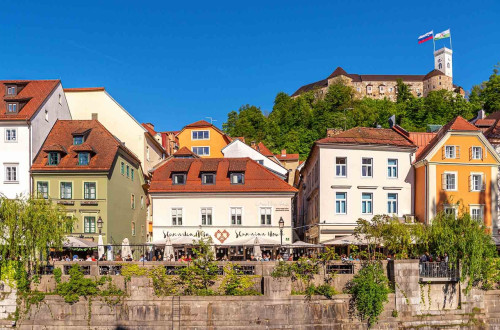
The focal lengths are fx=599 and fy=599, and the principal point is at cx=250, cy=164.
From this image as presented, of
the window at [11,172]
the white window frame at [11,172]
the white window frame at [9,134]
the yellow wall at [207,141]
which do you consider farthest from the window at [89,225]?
the yellow wall at [207,141]

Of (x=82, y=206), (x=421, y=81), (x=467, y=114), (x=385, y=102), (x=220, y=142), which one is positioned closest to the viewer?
(x=82, y=206)

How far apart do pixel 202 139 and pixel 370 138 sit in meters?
33.1

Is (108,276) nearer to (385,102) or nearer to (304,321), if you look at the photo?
(304,321)

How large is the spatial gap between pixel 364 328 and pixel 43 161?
2633 centimetres

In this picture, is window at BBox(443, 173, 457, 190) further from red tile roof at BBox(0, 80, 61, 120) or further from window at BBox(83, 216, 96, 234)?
red tile roof at BBox(0, 80, 61, 120)

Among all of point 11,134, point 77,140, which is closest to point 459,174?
point 77,140

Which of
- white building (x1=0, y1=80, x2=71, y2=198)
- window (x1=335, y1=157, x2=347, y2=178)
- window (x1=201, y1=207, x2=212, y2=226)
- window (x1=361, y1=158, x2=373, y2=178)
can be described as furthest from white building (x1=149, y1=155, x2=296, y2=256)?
white building (x1=0, y1=80, x2=71, y2=198)

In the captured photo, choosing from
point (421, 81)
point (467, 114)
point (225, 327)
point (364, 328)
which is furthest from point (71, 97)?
point (421, 81)

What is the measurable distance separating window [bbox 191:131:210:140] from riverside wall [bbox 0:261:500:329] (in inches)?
1694

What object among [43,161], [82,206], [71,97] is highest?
[71,97]

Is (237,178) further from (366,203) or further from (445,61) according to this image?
(445,61)

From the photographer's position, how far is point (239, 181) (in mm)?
46188

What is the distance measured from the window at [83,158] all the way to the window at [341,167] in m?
18.5

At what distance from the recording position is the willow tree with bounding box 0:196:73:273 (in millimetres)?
33406
